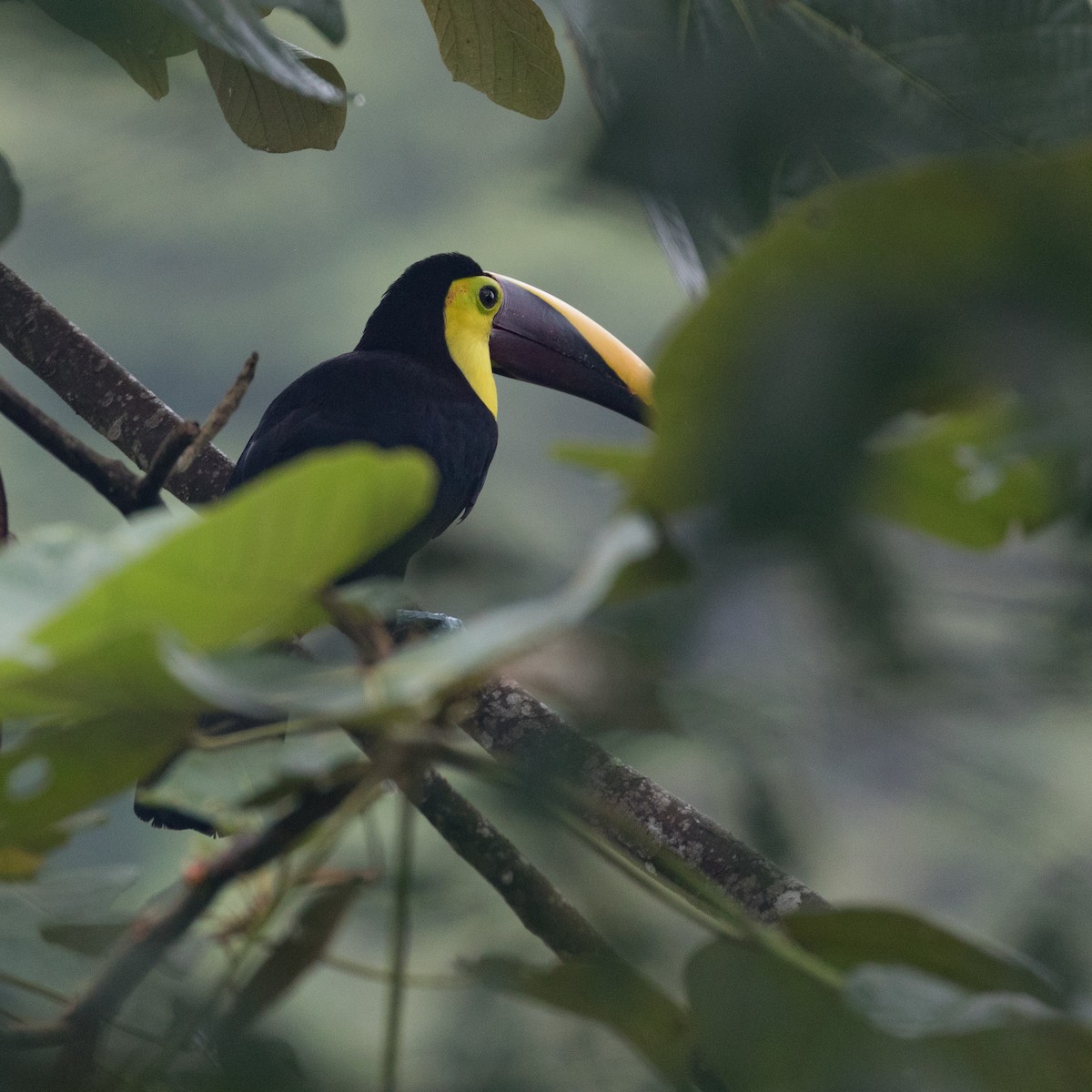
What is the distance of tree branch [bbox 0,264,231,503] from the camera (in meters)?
0.82

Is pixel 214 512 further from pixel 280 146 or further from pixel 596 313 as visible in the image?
pixel 596 313

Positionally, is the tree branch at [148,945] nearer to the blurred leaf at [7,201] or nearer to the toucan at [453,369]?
the blurred leaf at [7,201]

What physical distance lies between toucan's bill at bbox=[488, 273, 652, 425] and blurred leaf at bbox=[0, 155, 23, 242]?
3.97 ft

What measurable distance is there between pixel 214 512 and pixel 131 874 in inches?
7.5

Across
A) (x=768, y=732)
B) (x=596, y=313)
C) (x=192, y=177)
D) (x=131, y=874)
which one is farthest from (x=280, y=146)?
(x=596, y=313)

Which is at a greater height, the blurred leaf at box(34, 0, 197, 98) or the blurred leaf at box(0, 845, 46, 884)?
the blurred leaf at box(34, 0, 197, 98)

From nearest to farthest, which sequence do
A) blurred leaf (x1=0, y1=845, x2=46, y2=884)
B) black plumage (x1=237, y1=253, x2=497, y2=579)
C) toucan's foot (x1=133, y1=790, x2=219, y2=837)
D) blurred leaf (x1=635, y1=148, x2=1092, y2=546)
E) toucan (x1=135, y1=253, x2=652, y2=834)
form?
blurred leaf (x1=635, y1=148, x2=1092, y2=546) → blurred leaf (x1=0, y1=845, x2=46, y2=884) → toucan's foot (x1=133, y1=790, x2=219, y2=837) → black plumage (x1=237, y1=253, x2=497, y2=579) → toucan (x1=135, y1=253, x2=652, y2=834)

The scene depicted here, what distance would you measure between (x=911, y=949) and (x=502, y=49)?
1.37 ft

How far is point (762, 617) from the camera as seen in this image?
0.18 m

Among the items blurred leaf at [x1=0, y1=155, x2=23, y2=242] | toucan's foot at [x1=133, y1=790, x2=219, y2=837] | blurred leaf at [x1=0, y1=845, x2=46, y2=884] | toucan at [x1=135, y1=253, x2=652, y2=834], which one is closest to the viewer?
blurred leaf at [x1=0, y1=845, x2=46, y2=884]

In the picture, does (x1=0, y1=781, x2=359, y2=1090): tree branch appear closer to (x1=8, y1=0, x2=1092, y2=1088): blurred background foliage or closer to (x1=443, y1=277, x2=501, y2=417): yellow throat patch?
(x1=8, y1=0, x2=1092, y2=1088): blurred background foliage

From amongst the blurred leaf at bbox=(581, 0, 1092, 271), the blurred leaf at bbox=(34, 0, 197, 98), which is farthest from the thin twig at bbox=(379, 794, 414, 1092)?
the blurred leaf at bbox=(34, 0, 197, 98)

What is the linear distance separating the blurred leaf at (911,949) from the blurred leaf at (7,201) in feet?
1.23

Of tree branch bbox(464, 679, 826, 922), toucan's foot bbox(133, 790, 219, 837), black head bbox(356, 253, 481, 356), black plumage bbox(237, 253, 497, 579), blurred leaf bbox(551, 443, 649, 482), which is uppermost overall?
black head bbox(356, 253, 481, 356)
